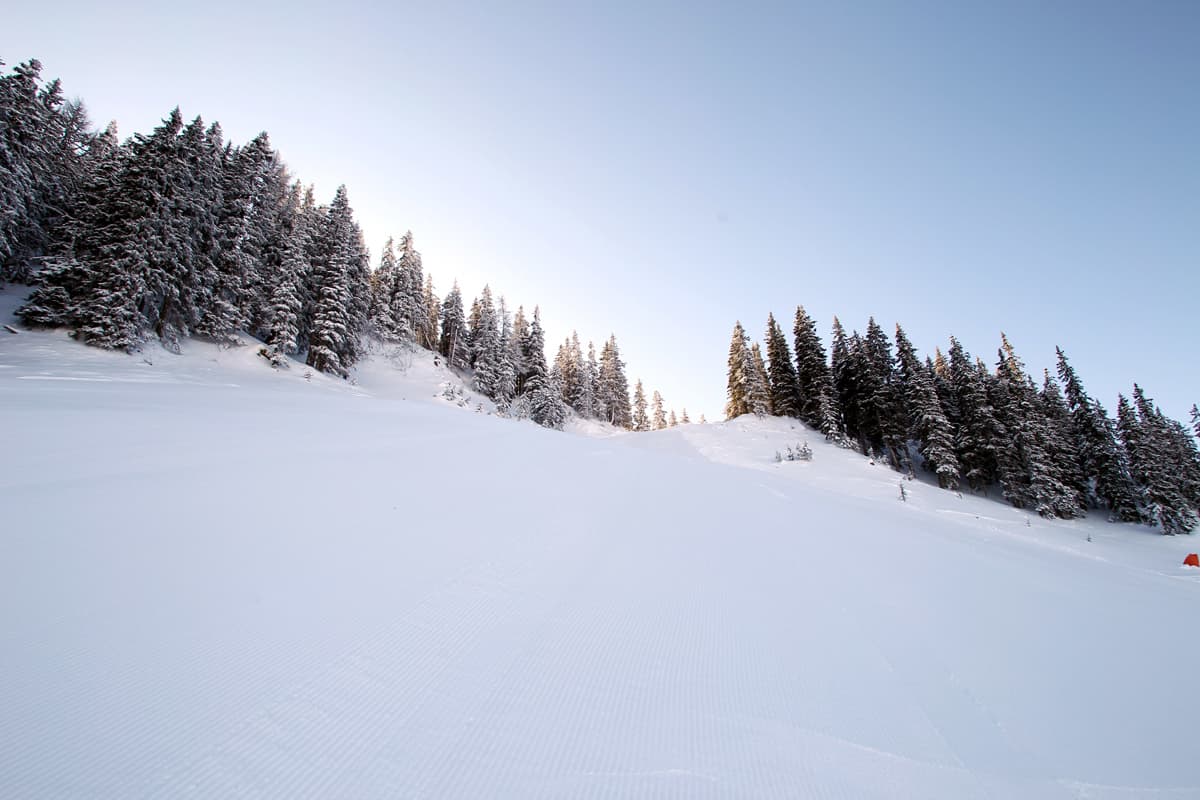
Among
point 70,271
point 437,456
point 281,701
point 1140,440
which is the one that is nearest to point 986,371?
point 1140,440

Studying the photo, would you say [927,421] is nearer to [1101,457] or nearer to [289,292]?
[1101,457]

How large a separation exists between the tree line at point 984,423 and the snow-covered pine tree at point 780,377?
0.09m

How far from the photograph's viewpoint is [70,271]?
16.6 metres

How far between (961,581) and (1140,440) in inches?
1625

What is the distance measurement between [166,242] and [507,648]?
24903 millimetres

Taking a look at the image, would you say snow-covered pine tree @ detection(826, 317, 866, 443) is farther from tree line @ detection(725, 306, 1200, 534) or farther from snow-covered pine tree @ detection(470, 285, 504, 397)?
snow-covered pine tree @ detection(470, 285, 504, 397)

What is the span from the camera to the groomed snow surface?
1.77 metres

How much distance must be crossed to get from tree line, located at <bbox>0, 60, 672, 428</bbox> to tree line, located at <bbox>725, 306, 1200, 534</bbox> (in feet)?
108

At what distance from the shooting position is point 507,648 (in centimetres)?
262

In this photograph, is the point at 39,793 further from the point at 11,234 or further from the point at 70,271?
the point at 11,234

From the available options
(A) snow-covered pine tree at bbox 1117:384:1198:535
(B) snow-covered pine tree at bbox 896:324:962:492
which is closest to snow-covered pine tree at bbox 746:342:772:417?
(B) snow-covered pine tree at bbox 896:324:962:492

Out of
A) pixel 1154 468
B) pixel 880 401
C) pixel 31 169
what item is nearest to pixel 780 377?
pixel 880 401

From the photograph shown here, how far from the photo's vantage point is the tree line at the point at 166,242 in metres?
16.6

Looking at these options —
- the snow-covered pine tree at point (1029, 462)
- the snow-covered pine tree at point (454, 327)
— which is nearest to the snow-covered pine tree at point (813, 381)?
the snow-covered pine tree at point (1029, 462)
